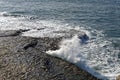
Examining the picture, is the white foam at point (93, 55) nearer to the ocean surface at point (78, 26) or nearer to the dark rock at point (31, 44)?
the ocean surface at point (78, 26)

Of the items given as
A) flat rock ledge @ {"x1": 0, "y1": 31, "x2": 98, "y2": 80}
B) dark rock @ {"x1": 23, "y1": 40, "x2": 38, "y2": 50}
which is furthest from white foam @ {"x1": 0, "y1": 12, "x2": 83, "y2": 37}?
flat rock ledge @ {"x1": 0, "y1": 31, "x2": 98, "y2": 80}

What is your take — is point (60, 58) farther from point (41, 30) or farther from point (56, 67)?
point (41, 30)

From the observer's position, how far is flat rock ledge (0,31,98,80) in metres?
14.8

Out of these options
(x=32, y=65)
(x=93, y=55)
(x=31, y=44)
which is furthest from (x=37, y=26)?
(x=32, y=65)

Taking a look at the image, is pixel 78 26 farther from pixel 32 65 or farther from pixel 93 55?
pixel 32 65

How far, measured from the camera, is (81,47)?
23109 mm

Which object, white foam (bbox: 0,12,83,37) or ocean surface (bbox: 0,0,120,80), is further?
white foam (bbox: 0,12,83,37)

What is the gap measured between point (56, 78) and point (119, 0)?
149 ft

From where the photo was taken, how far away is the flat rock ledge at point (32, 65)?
1480 cm

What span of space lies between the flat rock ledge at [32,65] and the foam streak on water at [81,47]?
4.04 ft

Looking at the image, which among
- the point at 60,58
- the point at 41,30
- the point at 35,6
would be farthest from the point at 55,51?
the point at 35,6

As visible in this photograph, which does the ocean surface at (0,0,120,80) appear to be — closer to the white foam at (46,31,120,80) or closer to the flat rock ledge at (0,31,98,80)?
the white foam at (46,31,120,80)

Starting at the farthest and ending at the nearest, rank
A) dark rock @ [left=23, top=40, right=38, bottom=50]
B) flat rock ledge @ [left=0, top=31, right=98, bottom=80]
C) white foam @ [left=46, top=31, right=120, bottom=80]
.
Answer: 1. dark rock @ [left=23, top=40, right=38, bottom=50]
2. white foam @ [left=46, top=31, right=120, bottom=80]
3. flat rock ledge @ [left=0, top=31, right=98, bottom=80]

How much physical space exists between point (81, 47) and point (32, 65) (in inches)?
323
